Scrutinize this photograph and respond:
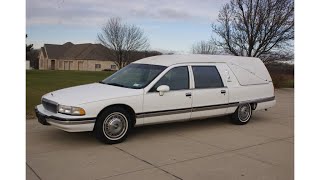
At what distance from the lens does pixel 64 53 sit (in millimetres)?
80875

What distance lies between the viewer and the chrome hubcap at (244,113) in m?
8.32

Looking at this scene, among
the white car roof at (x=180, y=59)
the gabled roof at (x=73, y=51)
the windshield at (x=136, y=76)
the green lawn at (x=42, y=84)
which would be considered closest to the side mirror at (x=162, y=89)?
the windshield at (x=136, y=76)

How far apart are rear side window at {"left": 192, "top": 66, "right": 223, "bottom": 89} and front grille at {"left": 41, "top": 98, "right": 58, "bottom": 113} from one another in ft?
9.75

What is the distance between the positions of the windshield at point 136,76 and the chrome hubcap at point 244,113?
2.48 m

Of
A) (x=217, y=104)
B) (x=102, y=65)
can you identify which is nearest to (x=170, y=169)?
(x=217, y=104)

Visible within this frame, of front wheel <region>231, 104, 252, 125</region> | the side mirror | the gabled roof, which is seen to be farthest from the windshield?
the gabled roof

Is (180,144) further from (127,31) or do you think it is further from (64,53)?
(64,53)

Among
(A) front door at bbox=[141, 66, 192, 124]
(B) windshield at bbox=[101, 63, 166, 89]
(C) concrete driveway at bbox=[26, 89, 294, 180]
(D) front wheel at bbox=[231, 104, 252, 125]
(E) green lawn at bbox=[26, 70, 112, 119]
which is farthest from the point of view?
(E) green lawn at bbox=[26, 70, 112, 119]

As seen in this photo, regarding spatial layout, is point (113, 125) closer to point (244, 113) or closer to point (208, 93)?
point (208, 93)

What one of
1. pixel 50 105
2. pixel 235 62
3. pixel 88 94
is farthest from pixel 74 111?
pixel 235 62

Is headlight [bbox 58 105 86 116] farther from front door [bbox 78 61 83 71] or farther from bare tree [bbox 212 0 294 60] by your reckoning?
front door [bbox 78 61 83 71]

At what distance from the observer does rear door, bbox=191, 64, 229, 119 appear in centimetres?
726

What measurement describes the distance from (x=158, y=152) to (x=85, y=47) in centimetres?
7432

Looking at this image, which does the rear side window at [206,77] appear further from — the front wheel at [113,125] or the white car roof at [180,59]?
the front wheel at [113,125]
